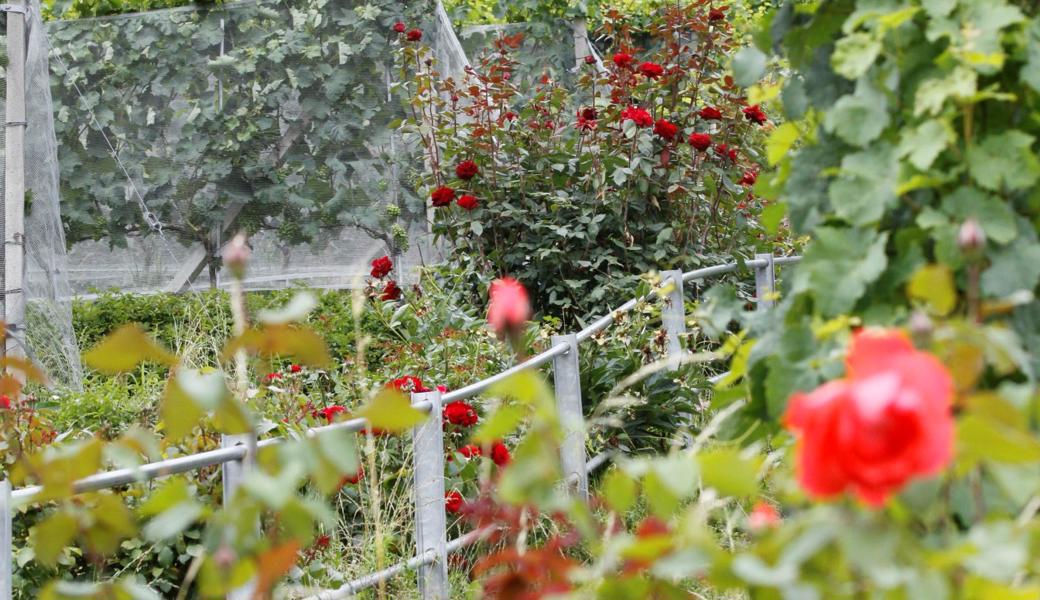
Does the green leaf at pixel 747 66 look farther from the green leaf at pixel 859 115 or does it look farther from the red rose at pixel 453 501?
the red rose at pixel 453 501

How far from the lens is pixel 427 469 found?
2650 millimetres

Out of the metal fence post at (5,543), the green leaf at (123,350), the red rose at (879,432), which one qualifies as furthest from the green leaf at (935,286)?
the metal fence post at (5,543)

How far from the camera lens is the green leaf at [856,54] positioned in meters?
1.18

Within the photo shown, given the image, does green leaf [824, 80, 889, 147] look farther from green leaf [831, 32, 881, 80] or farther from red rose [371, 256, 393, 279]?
red rose [371, 256, 393, 279]

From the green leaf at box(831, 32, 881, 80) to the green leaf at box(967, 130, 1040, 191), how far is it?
15cm

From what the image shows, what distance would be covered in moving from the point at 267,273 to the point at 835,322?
6.22 metres

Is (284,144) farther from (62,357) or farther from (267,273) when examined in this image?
(62,357)

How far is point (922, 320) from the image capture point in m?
0.67

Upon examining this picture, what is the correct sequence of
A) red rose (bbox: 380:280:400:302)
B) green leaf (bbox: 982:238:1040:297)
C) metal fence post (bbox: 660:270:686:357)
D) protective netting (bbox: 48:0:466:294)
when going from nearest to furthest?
green leaf (bbox: 982:238:1040:297) → red rose (bbox: 380:280:400:302) → metal fence post (bbox: 660:270:686:357) → protective netting (bbox: 48:0:466:294)

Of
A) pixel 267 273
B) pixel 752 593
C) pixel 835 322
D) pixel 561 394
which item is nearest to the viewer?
pixel 752 593

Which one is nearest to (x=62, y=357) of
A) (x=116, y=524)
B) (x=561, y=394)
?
(x=561, y=394)

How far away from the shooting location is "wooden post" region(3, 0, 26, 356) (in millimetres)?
5641

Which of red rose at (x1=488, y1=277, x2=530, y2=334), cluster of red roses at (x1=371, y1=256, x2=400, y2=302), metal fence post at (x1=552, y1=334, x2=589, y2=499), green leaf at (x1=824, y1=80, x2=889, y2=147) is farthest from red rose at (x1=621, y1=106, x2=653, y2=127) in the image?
red rose at (x1=488, y1=277, x2=530, y2=334)

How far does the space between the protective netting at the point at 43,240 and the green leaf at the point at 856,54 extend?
5.15m
